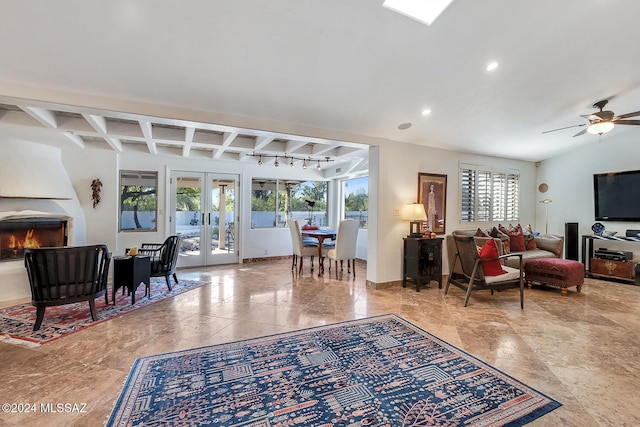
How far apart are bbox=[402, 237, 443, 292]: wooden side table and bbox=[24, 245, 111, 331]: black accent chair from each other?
4130 millimetres

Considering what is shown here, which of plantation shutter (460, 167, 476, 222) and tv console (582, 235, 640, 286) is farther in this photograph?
plantation shutter (460, 167, 476, 222)

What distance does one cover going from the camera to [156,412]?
67.3 inches

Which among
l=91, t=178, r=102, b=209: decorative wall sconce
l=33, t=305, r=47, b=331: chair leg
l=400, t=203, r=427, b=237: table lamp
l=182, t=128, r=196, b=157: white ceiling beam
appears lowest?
l=33, t=305, r=47, b=331: chair leg

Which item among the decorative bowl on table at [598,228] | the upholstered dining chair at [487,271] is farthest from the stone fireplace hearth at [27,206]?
the decorative bowl on table at [598,228]

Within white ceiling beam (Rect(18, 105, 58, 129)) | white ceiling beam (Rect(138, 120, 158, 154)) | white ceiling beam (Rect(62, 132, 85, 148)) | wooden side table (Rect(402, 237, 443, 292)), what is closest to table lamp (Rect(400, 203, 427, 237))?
wooden side table (Rect(402, 237, 443, 292))

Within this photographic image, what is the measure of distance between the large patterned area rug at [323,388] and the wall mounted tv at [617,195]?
5.18 metres

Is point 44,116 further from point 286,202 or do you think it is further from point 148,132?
point 286,202

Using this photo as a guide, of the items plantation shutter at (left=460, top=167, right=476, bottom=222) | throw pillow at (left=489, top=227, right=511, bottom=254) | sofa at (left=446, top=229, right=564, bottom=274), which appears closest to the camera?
sofa at (left=446, top=229, right=564, bottom=274)

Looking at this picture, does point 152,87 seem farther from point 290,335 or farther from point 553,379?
point 553,379

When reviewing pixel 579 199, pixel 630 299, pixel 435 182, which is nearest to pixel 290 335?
pixel 435 182

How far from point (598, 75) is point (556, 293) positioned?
3.09 m

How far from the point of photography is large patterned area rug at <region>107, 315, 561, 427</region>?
5.50 ft

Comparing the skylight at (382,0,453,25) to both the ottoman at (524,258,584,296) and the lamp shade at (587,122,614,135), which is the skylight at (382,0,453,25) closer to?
the lamp shade at (587,122,614,135)

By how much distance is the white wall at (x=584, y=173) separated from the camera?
5.15 meters
